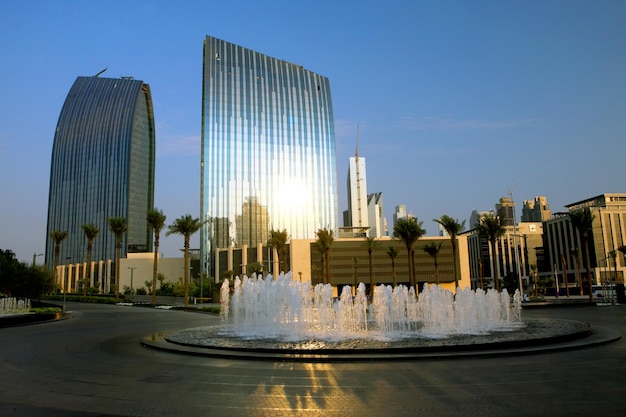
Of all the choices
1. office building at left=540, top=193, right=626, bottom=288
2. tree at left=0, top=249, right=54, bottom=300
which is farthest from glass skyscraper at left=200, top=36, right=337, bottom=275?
tree at left=0, top=249, right=54, bottom=300

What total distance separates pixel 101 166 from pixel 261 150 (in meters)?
57.7

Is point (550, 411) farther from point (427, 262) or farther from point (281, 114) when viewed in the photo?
point (281, 114)

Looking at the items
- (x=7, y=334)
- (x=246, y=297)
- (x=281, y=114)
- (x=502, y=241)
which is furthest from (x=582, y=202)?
(x=7, y=334)

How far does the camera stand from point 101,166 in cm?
14438

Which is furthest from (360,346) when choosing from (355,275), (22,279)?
(355,275)

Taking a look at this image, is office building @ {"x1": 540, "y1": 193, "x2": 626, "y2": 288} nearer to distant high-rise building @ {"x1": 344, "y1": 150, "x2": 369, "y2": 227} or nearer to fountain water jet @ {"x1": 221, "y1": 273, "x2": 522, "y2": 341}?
distant high-rise building @ {"x1": 344, "y1": 150, "x2": 369, "y2": 227}

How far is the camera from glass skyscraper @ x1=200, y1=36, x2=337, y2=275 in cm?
11519

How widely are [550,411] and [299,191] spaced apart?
119m

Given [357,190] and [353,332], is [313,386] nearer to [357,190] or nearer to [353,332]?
[353,332]

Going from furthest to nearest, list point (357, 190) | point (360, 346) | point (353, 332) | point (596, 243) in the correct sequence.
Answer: point (357, 190) → point (596, 243) → point (353, 332) → point (360, 346)

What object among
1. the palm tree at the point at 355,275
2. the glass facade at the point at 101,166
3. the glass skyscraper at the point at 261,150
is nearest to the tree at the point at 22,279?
the palm tree at the point at 355,275

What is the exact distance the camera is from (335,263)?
90.3m

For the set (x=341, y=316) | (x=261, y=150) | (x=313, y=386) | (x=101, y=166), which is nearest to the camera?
(x=313, y=386)

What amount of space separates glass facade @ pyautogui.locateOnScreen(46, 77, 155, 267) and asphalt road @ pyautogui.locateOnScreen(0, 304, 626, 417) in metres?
135
